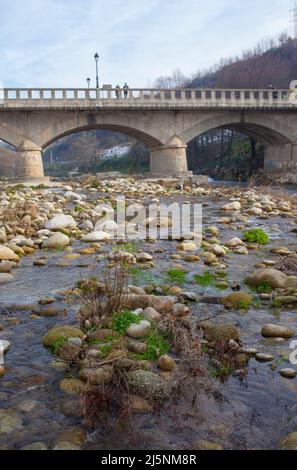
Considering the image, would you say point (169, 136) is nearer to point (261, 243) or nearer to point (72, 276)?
point (261, 243)

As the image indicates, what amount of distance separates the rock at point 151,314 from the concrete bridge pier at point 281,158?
113 ft

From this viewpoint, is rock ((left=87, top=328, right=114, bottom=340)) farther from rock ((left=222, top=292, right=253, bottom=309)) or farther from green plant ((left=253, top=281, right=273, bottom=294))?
green plant ((left=253, top=281, right=273, bottom=294))

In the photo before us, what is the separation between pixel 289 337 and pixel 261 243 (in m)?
5.24

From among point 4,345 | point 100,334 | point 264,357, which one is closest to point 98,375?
point 100,334

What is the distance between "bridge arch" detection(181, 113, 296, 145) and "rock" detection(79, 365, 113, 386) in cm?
3230

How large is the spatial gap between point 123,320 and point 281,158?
126ft

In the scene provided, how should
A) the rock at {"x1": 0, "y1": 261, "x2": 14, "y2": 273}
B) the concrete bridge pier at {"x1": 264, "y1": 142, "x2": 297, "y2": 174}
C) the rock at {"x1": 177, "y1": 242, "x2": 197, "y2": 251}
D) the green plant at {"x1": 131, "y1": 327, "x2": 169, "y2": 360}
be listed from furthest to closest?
the concrete bridge pier at {"x1": 264, "y1": 142, "x2": 297, "y2": 174} → the rock at {"x1": 177, "y1": 242, "x2": 197, "y2": 251} → the rock at {"x1": 0, "y1": 261, "x2": 14, "y2": 273} → the green plant at {"x1": 131, "y1": 327, "x2": 169, "y2": 360}

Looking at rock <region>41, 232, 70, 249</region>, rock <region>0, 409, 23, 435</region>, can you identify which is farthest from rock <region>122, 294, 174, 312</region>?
rock <region>41, 232, 70, 249</region>

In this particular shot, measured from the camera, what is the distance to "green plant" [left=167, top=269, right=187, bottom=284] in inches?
269

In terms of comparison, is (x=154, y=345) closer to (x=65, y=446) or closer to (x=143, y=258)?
(x=65, y=446)

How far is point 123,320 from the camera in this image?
4.68 m

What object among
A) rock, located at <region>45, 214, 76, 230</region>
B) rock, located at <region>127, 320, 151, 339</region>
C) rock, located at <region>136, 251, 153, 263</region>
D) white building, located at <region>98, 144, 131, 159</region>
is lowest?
rock, located at <region>127, 320, 151, 339</region>
